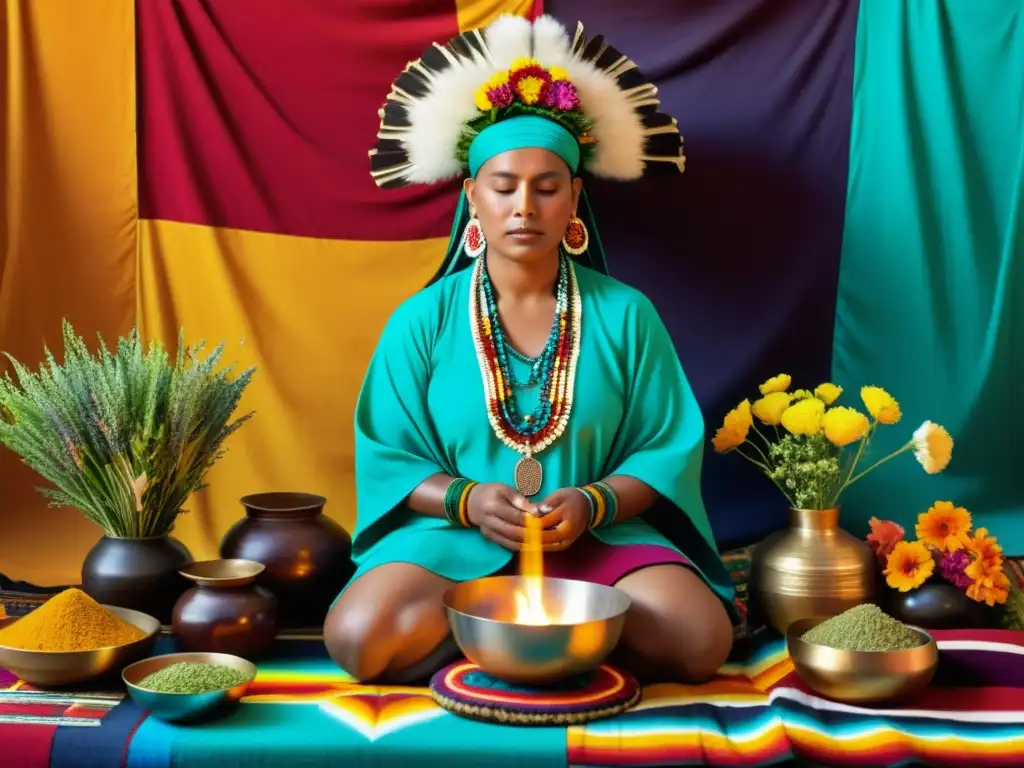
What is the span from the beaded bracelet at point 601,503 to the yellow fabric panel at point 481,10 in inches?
56.7

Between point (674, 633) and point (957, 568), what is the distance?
2.51 ft

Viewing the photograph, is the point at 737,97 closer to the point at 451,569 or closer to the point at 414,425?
the point at 414,425

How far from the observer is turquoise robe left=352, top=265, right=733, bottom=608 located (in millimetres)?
2477

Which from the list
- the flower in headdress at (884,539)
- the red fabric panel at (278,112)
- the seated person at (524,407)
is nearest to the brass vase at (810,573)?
the flower in headdress at (884,539)

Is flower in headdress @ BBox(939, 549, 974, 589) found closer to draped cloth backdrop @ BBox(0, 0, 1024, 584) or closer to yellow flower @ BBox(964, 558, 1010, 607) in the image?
yellow flower @ BBox(964, 558, 1010, 607)

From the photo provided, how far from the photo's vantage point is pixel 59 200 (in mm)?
3197

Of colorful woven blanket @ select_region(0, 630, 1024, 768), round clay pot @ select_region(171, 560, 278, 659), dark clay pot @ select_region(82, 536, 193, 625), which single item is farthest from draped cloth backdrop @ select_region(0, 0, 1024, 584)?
colorful woven blanket @ select_region(0, 630, 1024, 768)

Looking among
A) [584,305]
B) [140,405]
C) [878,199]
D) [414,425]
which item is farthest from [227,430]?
[878,199]

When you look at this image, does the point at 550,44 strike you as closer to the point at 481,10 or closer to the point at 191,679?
the point at 481,10

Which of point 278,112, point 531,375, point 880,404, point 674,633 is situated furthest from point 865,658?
point 278,112

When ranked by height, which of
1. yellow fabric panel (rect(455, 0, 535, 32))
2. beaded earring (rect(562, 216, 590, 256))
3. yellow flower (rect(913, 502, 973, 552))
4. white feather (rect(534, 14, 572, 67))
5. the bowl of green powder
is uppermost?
yellow fabric panel (rect(455, 0, 535, 32))

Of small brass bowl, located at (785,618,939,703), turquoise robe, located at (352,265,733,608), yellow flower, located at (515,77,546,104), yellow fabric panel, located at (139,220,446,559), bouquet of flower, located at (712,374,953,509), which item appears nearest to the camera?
small brass bowl, located at (785,618,939,703)

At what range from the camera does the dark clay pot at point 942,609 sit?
2.53m

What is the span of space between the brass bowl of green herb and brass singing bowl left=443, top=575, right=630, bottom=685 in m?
0.42
